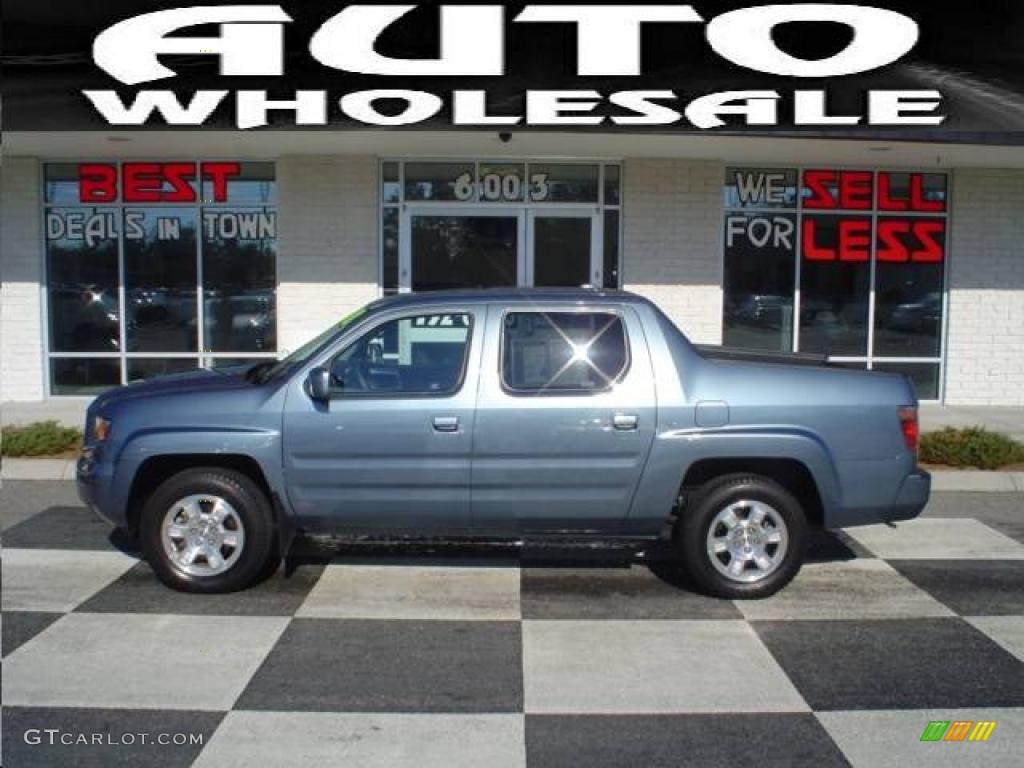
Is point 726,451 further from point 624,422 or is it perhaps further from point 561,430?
point 561,430

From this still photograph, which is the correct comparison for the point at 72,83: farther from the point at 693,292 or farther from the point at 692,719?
the point at 692,719

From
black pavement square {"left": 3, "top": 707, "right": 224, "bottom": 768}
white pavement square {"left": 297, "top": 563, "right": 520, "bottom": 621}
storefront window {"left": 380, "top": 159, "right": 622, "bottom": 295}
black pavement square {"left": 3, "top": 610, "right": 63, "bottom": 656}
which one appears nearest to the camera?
black pavement square {"left": 3, "top": 707, "right": 224, "bottom": 768}

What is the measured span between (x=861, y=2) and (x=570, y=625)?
8.05 meters

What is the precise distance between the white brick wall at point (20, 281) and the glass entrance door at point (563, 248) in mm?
6450

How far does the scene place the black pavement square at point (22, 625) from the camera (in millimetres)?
5461

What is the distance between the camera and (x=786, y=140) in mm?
11406

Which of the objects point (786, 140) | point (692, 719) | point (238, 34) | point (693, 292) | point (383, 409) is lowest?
point (692, 719)

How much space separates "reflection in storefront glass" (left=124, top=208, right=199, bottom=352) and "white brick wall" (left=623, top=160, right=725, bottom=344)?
5.71m

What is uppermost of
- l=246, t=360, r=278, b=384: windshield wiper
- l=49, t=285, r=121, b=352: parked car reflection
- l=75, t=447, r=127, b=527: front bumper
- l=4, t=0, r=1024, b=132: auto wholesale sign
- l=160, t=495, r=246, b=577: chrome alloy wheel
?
l=4, t=0, r=1024, b=132: auto wholesale sign

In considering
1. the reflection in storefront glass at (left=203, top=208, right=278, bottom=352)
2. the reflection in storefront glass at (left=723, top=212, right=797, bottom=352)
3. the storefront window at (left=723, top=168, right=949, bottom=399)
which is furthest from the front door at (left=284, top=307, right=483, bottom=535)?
the storefront window at (left=723, top=168, right=949, bottom=399)

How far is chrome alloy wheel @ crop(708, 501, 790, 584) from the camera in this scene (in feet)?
20.3

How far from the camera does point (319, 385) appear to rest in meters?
6.02

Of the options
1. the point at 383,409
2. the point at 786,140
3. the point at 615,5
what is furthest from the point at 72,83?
the point at 786,140

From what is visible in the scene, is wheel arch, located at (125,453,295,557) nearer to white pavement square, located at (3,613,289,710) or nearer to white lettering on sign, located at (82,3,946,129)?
white pavement square, located at (3,613,289,710)
